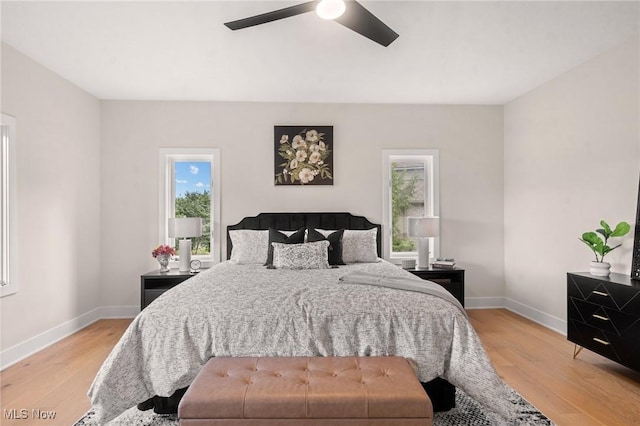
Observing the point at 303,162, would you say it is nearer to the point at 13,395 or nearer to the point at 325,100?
the point at 325,100

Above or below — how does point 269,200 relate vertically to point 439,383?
above

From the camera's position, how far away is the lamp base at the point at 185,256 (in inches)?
164

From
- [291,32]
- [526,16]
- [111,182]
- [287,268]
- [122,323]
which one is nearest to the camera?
[526,16]

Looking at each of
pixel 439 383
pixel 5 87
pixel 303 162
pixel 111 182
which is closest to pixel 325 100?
pixel 303 162

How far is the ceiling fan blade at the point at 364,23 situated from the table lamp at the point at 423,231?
233 cm

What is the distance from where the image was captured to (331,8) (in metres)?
2.05

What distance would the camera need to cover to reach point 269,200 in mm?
4648

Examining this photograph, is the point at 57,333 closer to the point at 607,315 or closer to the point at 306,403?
the point at 306,403

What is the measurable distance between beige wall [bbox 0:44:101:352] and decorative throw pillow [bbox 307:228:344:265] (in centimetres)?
259

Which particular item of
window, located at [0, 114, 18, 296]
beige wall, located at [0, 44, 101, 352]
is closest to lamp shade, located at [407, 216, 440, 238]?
beige wall, located at [0, 44, 101, 352]

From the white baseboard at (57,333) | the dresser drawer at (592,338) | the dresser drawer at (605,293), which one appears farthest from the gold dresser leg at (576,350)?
the white baseboard at (57,333)

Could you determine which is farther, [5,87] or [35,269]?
[35,269]

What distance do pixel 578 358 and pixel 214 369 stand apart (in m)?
3.05

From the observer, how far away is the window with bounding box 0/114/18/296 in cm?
314
